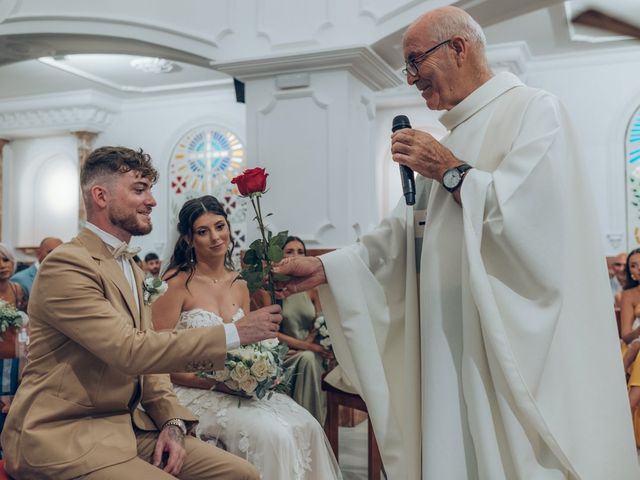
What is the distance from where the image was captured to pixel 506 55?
926cm

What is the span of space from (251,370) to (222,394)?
349 mm

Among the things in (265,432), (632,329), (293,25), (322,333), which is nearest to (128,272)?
(265,432)

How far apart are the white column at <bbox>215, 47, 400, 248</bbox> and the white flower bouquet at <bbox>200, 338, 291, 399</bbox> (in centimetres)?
228

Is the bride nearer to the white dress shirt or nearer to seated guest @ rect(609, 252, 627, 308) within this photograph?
the white dress shirt

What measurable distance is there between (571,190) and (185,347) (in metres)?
1.37

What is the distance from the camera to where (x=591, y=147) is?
9742 mm

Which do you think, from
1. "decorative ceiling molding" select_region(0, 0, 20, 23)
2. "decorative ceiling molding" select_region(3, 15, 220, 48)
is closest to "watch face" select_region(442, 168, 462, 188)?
"decorative ceiling molding" select_region(3, 15, 220, 48)

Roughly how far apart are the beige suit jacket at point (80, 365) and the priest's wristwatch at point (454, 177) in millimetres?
986

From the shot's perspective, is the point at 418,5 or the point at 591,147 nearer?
the point at 418,5

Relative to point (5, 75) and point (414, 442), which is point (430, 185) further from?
point (5, 75)

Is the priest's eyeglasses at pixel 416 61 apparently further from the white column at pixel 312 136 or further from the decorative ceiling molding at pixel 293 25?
the decorative ceiling molding at pixel 293 25

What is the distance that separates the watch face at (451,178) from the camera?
1940 mm

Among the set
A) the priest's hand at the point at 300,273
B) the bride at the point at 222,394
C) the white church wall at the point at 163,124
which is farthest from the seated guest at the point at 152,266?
the priest's hand at the point at 300,273

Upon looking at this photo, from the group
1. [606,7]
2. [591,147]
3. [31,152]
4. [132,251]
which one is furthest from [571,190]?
[31,152]
